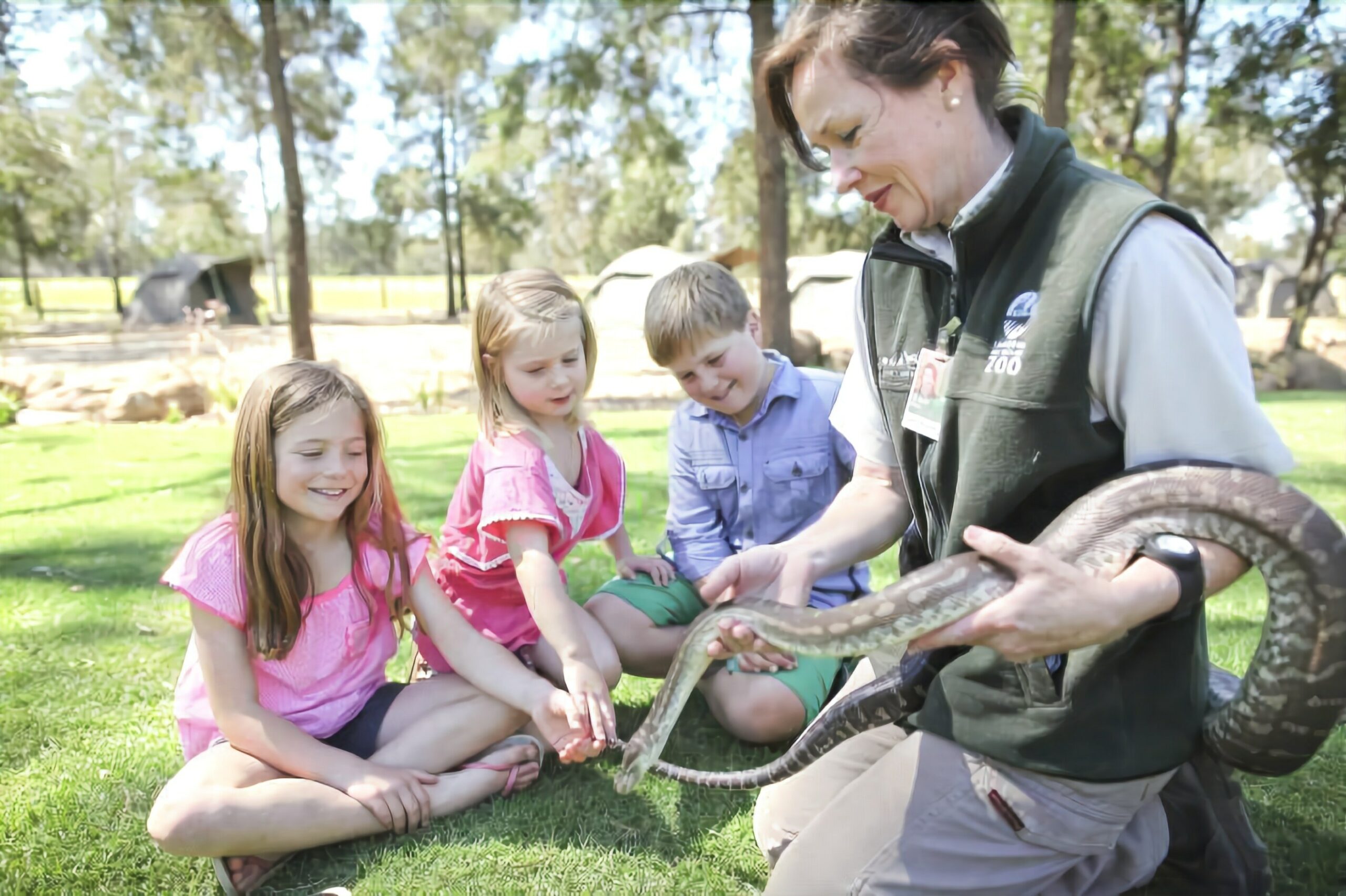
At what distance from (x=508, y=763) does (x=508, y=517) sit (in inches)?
35.1

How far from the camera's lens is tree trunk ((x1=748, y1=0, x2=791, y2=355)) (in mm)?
12875

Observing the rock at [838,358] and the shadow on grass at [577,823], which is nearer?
the shadow on grass at [577,823]

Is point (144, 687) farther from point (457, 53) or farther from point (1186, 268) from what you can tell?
point (457, 53)

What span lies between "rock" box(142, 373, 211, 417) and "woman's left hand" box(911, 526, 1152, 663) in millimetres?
15164

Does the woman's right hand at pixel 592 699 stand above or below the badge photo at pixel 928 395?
below

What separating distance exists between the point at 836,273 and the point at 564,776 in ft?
71.0

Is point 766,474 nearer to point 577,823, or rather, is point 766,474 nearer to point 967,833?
point 577,823

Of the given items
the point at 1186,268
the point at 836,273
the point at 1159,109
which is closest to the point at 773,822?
the point at 1186,268

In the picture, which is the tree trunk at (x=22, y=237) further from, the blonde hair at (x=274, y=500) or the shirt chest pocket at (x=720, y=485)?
the shirt chest pocket at (x=720, y=485)

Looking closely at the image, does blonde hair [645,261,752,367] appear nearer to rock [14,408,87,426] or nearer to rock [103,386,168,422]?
rock [103,386,168,422]

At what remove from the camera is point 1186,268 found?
2.18 m

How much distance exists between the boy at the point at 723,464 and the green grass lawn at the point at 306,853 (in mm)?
386

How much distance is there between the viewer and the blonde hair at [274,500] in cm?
327

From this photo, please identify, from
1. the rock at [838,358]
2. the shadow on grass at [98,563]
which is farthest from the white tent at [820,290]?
the shadow on grass at [98,563]
